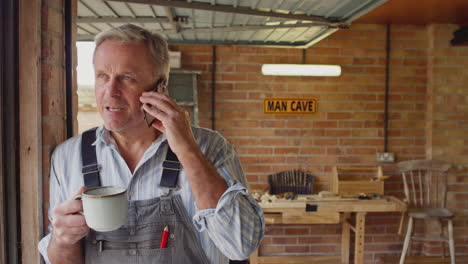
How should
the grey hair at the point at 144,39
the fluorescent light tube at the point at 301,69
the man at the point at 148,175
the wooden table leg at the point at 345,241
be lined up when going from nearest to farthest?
the man at the point at 148,175, the grey hair at the point at 144,39, the fluorescent light tube at the point at 301,69, the wooden table leg at the point at 345,241

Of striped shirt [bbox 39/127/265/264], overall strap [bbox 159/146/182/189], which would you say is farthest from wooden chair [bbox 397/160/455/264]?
overall strap [bbox 159/146/182/189]

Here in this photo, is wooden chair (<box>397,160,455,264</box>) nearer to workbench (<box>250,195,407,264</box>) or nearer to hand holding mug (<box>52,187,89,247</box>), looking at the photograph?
workbench (<box>250,195,407,264</box>)

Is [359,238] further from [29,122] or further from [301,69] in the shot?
[29,122]

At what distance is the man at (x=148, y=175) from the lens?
103cm

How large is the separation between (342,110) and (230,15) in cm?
184

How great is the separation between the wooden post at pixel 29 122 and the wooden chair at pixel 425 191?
11.5ft

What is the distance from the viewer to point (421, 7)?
10.6ft

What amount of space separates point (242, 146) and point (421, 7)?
219 centimetres

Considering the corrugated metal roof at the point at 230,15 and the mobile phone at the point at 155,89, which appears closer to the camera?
the mobile phone at the point at 155,89

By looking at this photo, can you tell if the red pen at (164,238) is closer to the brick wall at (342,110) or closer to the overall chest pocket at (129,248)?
the overall chest pocket at (129,248)

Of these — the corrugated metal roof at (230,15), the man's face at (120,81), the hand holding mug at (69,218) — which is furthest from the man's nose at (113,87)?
the corrugated metal roof at (230,15)

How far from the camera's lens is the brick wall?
390 centimetres

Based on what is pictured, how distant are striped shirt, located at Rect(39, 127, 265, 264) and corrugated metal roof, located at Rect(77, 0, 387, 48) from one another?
1230mm

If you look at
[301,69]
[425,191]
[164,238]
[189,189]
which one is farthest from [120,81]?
[425,191]
